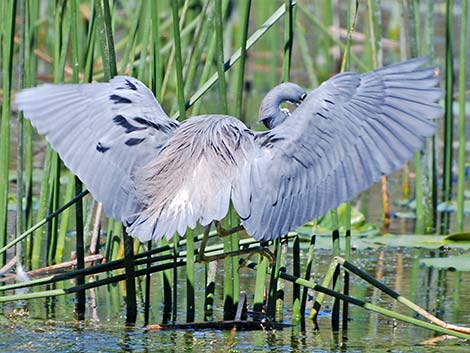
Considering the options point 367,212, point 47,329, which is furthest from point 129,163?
point 367,212

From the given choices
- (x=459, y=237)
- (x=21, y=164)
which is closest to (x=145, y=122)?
(x=21, y=164)

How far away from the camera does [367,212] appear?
599 cm

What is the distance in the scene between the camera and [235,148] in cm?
345

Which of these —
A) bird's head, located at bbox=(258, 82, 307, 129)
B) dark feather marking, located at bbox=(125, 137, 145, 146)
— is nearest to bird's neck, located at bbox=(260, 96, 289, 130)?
bird's head, located at bbox=(258, 82, 307, 129)

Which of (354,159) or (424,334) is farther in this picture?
(424,334)

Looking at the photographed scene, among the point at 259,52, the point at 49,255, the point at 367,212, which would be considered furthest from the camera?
the point at 259,52

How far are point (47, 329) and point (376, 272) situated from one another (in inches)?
64.5

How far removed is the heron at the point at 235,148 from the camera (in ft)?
10.8

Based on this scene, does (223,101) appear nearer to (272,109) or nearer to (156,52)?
(156,52)

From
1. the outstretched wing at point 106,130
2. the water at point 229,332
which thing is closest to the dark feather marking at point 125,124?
the outstretched wing at point 106,130

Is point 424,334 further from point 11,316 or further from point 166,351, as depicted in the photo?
point 11,316

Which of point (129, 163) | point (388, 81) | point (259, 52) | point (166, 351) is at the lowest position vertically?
point (166, 351)

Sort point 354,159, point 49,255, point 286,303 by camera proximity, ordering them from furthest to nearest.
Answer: point 49,255 < point 286,303 < point 354,159

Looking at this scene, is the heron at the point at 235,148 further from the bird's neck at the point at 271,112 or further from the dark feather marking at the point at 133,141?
the bird's neck at the point at 271,112
